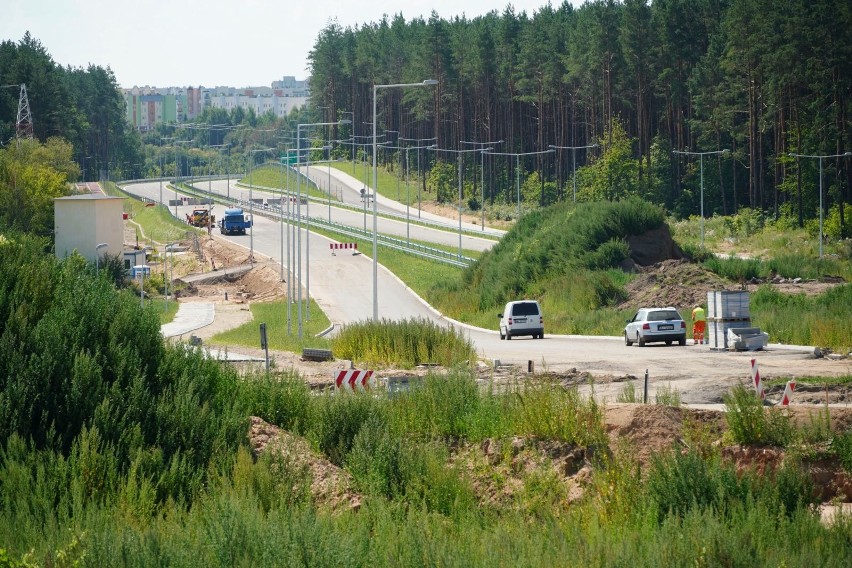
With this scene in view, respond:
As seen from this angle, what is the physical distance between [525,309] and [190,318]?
24.6m

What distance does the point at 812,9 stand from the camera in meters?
82.3

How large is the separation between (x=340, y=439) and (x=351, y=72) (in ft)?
500

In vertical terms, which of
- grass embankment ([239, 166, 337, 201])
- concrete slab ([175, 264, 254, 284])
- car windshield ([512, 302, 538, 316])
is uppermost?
grass embankment ([239, 166, 337, 201])

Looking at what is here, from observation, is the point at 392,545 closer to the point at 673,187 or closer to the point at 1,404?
the point at 1,404

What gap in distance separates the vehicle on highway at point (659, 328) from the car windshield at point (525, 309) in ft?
23.7

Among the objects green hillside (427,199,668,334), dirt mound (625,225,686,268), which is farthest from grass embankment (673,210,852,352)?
green hillside (427,199,668,334)

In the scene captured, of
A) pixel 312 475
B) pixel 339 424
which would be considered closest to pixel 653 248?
pixel 339 424

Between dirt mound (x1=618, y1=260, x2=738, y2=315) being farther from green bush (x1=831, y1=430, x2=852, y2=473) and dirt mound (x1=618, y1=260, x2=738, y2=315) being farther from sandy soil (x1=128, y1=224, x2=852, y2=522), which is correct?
green bush (x1=831, y1=430, x2=852, y2=473)

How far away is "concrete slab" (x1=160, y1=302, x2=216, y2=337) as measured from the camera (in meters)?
60.7

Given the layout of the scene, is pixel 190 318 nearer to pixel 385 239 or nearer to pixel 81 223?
pixel 81 223

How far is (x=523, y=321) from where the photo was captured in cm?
4962

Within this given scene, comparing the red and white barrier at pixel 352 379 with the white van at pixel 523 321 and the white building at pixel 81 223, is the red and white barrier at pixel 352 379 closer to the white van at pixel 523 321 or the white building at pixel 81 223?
the white van at pixel 523 321

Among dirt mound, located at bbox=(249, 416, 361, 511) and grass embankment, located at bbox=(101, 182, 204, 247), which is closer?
dirt mound, located at bbox=(249, 416, 361, 511)

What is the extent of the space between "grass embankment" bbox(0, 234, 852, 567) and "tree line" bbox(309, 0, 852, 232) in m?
62.5
